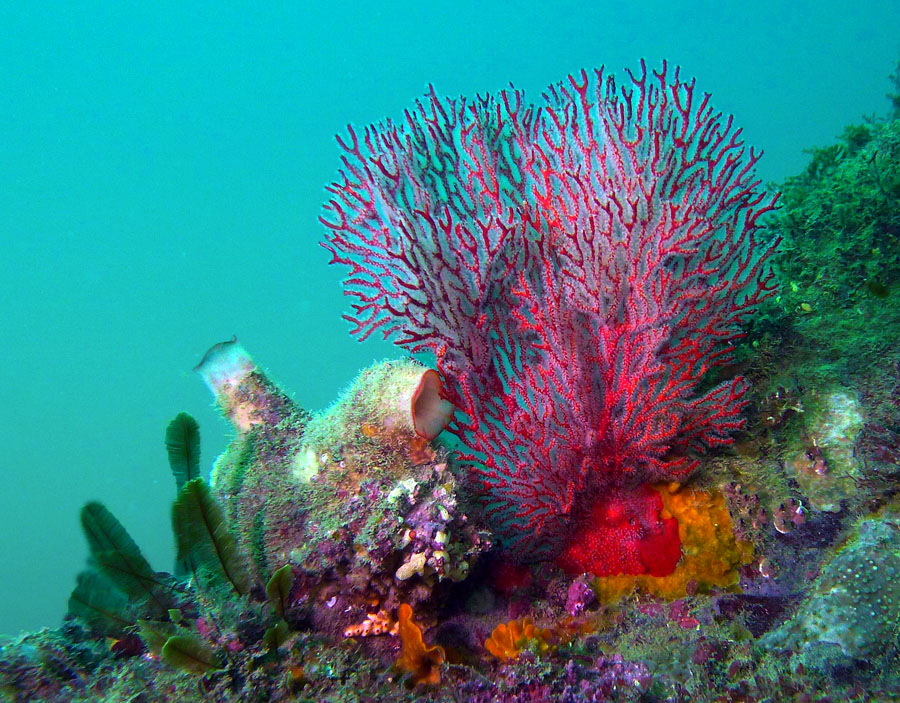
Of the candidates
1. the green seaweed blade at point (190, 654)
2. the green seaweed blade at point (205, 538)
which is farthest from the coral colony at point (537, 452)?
the green seaweed blade at point (190, 654)

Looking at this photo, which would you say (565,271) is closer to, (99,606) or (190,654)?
(190,654)

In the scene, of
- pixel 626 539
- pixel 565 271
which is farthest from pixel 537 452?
pixel 565 271

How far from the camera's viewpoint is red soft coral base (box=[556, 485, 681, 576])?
12.7ft

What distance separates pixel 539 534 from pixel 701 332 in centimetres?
203

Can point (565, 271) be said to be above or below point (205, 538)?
above

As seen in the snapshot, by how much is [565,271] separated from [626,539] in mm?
2148

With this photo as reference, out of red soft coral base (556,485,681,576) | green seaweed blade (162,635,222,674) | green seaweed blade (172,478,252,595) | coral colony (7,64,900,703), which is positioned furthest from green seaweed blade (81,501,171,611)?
red soft coral base (556,485,681,576)

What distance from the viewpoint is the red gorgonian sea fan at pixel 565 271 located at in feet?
12.1

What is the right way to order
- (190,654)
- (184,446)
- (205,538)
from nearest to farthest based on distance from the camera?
(190,654) → (205,538) → (184,446)

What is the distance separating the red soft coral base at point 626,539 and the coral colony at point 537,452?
0.05ft

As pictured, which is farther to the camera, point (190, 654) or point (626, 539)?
point (626, 539)

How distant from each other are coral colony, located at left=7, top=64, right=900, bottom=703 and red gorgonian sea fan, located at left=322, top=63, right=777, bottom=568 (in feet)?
0.08

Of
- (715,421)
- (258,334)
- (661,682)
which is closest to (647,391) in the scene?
(715,421)

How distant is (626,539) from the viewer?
3.97 meters
